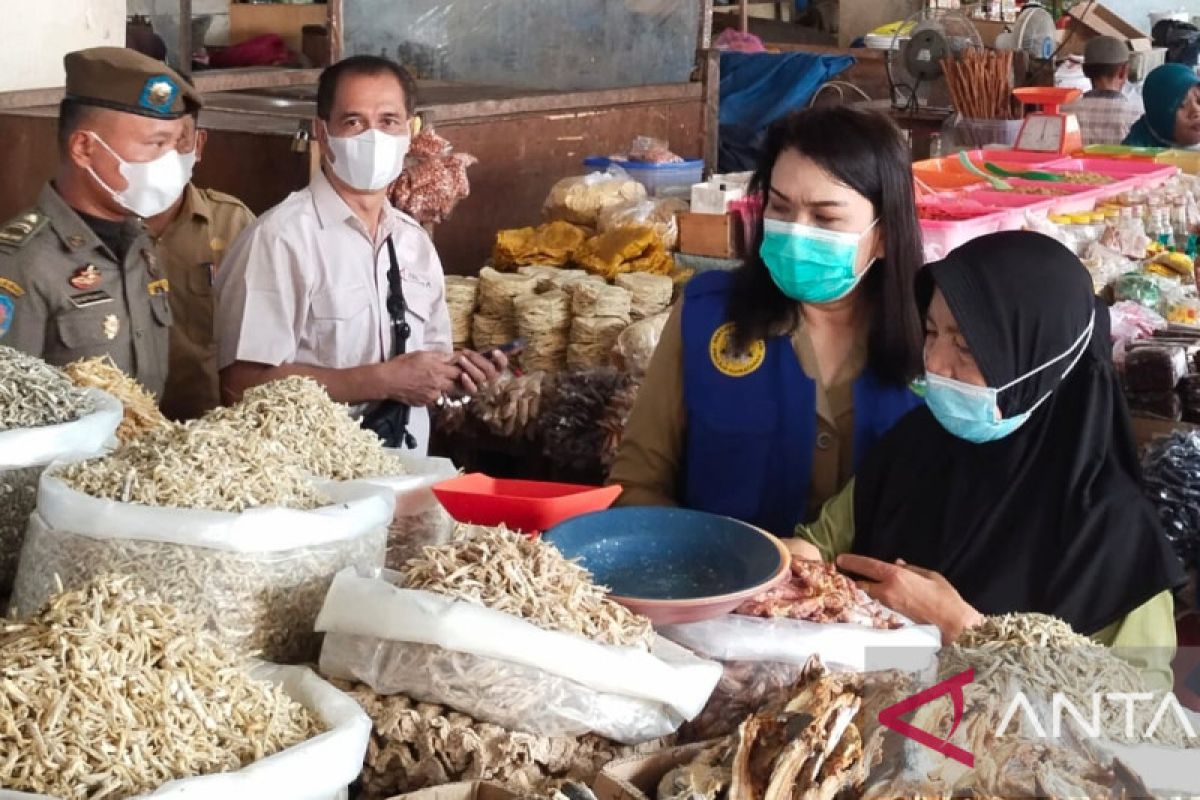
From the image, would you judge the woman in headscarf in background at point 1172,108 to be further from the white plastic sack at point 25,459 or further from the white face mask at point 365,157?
the white plastic sack at point 25,459

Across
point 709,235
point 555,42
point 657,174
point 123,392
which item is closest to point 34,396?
point 123,392

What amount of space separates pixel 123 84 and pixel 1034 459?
2049mm

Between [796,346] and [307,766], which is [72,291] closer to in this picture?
[796,346]

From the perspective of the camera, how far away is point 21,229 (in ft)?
9.30

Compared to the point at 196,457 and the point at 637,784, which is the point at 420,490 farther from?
the point at 637,784

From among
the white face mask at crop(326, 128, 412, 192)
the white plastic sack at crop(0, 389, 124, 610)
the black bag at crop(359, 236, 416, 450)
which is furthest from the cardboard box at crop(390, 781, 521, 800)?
the white face mask at crop(326, 128, 412, 192)

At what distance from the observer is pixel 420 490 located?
6.72 feet

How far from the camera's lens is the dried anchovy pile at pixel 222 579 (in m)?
1.62

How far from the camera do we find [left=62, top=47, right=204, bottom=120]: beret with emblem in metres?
2.96

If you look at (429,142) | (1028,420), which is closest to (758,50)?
(429,142)

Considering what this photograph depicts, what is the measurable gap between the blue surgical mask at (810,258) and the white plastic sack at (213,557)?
4.01ft

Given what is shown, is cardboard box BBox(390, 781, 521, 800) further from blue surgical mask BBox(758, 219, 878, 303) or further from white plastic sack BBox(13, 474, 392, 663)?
blue surgical mask BBox(758, 219, 878, 303)

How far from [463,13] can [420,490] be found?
5652 millimetres

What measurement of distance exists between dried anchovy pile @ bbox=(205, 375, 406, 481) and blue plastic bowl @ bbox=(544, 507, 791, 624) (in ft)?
1.05
